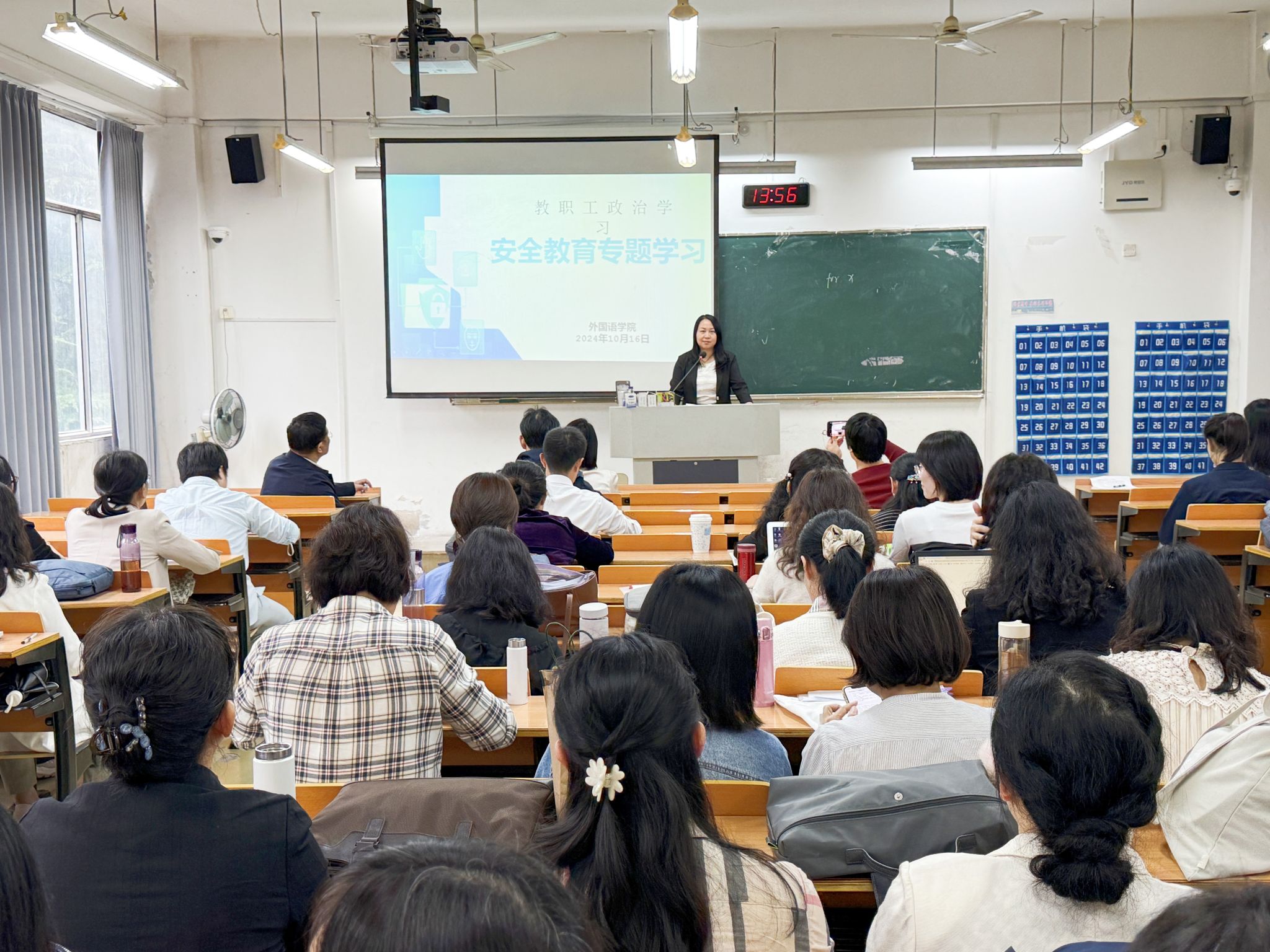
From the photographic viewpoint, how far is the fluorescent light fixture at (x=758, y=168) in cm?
798

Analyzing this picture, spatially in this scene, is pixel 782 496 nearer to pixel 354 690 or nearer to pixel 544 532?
pixel 544 532

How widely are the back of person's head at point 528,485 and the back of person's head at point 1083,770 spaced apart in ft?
9.81

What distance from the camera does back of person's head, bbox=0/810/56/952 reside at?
82 centimetres

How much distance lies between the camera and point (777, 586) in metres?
3.69

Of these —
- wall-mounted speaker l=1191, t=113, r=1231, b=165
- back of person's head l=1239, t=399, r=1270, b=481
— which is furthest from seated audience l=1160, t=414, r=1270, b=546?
wall-mounted speaker l=1191, t=113, r=1231, b=165

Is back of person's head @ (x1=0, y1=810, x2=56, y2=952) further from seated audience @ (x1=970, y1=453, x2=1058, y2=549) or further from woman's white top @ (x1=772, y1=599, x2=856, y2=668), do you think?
seated audience @ (x1=970, y1=453, x2=1058, y2=549)

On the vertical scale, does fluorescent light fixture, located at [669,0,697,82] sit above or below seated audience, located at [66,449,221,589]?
above

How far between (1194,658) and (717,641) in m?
1.04

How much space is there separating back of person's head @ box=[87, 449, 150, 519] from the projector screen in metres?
4.49

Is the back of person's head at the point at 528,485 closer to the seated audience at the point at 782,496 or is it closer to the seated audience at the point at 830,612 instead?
the seated audience at the point at 782,496

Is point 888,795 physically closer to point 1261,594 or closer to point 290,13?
point 1261,594

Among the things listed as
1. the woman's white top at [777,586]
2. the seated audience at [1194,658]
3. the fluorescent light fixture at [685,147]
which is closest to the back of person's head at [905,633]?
Result: the seated audience at [1194,658]

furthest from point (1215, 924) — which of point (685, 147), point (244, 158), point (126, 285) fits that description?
point (244, 158)

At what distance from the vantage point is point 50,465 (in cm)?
724
